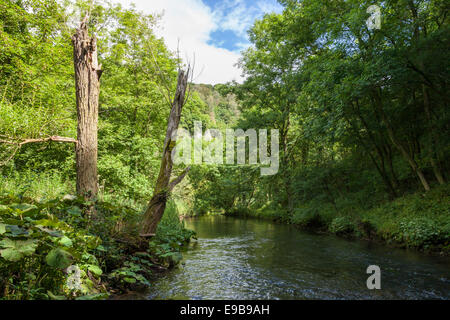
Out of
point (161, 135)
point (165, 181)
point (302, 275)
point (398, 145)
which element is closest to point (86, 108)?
point (165, 181)

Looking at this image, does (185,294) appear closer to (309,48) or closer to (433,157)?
(433,157)

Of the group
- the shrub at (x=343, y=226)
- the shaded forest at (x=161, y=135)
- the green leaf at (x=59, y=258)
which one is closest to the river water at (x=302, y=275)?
the shaded forest at (x=161, y=135)

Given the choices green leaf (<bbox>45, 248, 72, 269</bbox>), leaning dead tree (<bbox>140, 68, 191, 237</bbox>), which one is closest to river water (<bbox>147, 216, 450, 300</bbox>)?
leaning dead tree (<bbox>140, 68, 191, 237</bbox>)

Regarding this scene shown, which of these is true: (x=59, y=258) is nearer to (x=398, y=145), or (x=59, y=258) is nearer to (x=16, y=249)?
(x=16, y=249)

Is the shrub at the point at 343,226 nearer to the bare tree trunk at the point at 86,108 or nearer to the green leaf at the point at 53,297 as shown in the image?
the bare tree trunk at the point at 86,108

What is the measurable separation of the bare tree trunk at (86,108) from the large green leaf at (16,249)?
2.29 metres

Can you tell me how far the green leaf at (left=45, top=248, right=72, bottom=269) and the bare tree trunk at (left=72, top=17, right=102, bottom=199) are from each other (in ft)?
7.45

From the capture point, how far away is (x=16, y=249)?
84.2 inches

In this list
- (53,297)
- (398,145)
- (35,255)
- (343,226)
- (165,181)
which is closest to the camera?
(53,297)

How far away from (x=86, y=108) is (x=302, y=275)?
487 centimetres

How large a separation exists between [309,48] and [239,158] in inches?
395

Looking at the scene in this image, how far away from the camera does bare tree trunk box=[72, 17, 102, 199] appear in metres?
4.49
